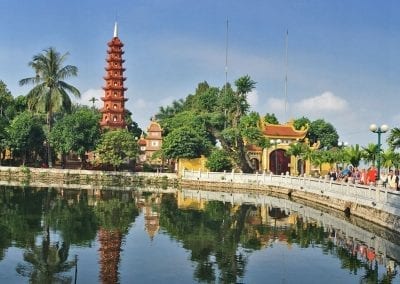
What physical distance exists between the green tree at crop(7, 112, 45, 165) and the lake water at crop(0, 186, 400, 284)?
87.8ft

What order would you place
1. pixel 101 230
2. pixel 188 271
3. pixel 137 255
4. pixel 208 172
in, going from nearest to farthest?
pixel 188 271 → pixel 137 255 → pixel 101 230 → pixel 208 172

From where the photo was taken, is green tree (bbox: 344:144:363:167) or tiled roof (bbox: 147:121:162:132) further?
tiled roof (bbox: 147:121:162:132)

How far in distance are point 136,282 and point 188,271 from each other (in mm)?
1626

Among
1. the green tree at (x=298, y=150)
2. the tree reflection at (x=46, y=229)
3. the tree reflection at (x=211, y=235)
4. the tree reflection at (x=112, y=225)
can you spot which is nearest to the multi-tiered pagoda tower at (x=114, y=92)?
the green tree at (x=298, y=150)

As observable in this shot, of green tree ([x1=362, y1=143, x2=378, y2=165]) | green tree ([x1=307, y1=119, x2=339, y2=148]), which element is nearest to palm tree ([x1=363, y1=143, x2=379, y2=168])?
green tree ([x1=362, y1=143, x2=378, y2=165])

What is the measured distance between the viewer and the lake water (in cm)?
1250

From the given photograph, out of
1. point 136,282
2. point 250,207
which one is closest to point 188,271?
point 136,282

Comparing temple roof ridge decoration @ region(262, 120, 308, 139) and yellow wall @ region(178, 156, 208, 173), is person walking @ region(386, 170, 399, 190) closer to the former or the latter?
yellow wall @ region(178, 156, 208, 173)

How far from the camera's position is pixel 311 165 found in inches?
2110

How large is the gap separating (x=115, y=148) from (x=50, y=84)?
9.22 m

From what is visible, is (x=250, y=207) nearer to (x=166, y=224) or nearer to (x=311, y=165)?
(x=166, y=224)

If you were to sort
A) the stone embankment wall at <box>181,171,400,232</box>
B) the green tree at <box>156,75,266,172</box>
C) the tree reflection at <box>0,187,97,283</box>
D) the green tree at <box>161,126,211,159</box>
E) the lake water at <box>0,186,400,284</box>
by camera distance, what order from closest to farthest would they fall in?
the lake water at <box>0,186,400,284</box> < the tree reflection at <box>0,187,97,283</box> < the stone embankment wall at <box>181,171,400,232</box> < the green tree at <box>156,75,266,172</box> < the green tree at <box>161,126,211,159</box>

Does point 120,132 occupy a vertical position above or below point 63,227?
above

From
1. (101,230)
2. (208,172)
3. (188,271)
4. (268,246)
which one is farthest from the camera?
(208,172)
